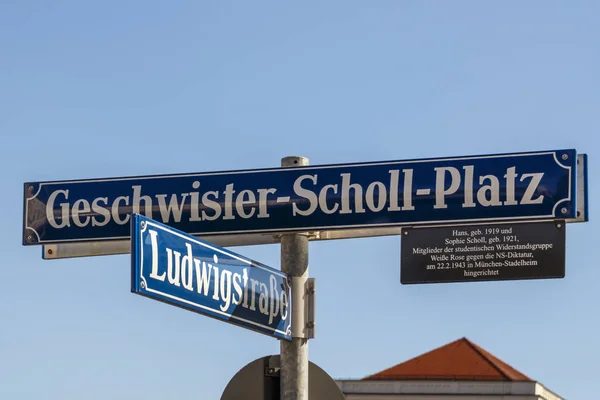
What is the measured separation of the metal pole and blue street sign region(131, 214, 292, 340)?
0.08m

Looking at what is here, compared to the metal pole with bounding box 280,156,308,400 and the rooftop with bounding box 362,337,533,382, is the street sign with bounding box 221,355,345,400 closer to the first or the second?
the metal pole with bounding box 280,156,308,400

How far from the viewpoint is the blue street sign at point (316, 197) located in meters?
6.95

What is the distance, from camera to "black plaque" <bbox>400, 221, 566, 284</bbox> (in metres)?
6.77

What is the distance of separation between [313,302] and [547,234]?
136cm

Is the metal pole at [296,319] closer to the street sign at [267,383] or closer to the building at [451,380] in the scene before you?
the street sign at [267,383]

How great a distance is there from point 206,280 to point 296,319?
92 cm

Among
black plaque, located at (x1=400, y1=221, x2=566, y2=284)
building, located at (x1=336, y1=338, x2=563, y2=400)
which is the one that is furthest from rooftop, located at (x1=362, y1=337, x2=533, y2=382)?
black plaque, located at (x1=400, y1=221, x2=566, y2=284)

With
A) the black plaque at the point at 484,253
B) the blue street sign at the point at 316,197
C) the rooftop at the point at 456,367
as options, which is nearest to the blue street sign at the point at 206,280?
the blue street sign at the point at 316,197

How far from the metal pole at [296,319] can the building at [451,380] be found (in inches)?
2544

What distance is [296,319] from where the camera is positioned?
7.25 m

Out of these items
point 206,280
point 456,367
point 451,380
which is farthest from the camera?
point 456,367

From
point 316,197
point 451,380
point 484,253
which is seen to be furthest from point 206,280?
point 451,380

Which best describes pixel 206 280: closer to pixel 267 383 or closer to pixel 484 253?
pixel 267 383

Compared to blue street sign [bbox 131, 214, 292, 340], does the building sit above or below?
below
